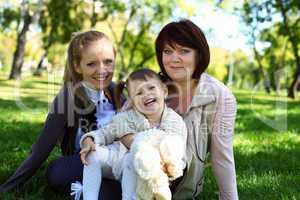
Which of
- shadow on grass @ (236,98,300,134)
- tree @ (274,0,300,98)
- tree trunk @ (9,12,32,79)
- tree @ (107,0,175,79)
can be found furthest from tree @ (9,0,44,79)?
shadow on grass @ (236,98,300,134)

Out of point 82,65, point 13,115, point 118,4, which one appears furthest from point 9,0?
point 82,65

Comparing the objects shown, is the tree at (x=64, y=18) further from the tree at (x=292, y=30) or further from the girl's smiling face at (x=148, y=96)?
the girl's smiling face at (x=148, y=96)

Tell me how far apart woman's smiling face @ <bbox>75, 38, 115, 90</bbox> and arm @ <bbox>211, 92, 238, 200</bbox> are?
84 centimetres

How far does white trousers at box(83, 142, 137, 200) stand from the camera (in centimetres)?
288

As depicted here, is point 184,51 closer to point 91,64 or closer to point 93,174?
point 91,64

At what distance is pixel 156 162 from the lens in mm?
2754

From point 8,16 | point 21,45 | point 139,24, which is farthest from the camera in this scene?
point 139,24

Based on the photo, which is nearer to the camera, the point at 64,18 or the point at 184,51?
the point at 184,51

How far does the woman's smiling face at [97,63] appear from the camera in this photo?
3543 millimetres

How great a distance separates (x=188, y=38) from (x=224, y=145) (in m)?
0.72

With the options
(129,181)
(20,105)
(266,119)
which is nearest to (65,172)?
(129,181)

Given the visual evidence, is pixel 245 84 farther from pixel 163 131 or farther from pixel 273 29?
pixel 163 131

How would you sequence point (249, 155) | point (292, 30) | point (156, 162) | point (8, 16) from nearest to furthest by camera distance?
point (156, 162)
point (249, 155)
point (292, 30)
point (8, 16)

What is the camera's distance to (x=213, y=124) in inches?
129
